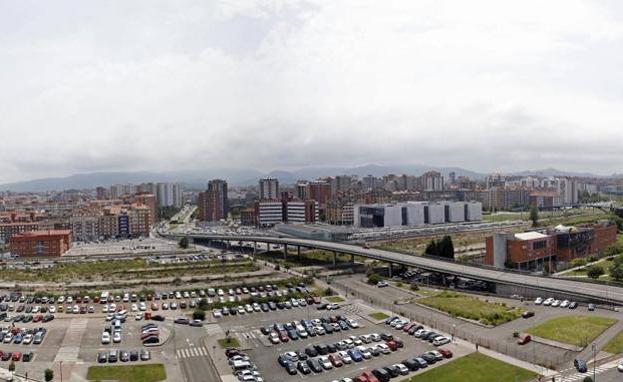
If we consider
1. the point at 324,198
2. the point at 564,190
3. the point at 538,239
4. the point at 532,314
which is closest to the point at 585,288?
the point at 532,314

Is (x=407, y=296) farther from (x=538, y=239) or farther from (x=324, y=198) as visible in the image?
(x=324, y=198)

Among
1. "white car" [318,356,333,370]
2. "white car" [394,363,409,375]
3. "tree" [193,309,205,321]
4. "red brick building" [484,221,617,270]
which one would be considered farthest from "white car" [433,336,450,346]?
"red brick building" [484,221,617,270]

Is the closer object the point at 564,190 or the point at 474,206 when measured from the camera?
the point at 474,206

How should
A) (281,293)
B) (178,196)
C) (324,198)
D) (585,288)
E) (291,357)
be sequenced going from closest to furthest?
(291,357)
(585,288)
(281,293)
(324,198)
(178,196)

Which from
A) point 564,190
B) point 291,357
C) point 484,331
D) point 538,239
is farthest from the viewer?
point 564,190

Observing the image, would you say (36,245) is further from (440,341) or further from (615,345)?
(615,345)

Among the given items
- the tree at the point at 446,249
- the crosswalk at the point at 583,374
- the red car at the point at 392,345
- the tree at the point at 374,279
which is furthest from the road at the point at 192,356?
the tree at the point at 446,249
